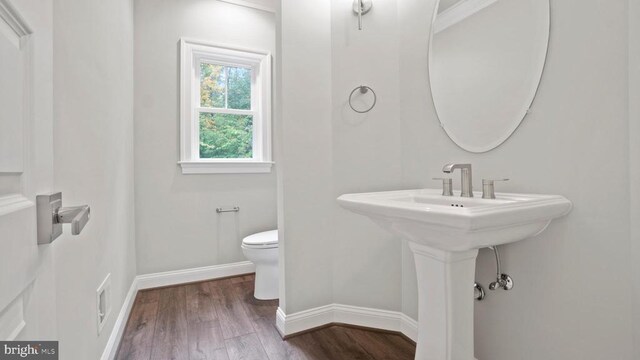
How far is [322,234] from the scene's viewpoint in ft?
6.13

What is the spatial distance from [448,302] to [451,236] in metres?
0.36

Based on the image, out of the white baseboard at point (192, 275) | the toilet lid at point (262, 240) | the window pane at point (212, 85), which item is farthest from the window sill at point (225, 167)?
the white baseboard at point (192, 275)

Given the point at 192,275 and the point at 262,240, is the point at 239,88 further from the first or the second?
the point at 192,275

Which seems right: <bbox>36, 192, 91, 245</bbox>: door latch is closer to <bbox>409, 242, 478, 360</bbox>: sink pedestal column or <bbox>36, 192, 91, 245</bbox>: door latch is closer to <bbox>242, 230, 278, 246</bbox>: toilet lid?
<bbox>409, 242, 478, 360</bbox>: sink pedestal column

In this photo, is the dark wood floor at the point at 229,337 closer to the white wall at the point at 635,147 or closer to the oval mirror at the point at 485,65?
the white wall at the point at 635,147

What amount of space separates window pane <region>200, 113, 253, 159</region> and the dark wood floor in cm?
127

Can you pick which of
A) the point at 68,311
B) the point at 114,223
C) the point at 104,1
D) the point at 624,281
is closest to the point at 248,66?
the point at 104,1

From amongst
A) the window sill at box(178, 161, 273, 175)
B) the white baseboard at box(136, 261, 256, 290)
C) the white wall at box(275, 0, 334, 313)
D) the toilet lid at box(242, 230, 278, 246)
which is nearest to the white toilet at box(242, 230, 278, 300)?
the toilet lid at box(242, 230, 278, 246)

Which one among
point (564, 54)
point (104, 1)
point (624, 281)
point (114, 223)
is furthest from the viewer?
point (114, 223)

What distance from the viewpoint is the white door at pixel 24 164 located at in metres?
0.44

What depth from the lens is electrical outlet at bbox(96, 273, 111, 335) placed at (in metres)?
1.32

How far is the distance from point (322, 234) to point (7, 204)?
5.05ft

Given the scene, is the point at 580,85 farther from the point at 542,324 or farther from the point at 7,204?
the point at 7,204

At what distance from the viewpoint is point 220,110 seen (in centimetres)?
274
